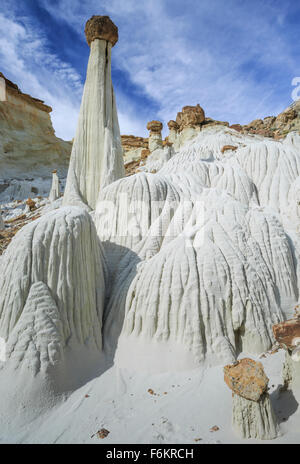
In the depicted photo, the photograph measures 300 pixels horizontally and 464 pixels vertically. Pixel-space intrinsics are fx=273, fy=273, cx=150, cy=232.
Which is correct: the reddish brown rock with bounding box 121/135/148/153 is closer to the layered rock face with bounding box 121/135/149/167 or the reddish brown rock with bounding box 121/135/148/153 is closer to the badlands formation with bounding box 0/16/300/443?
the layered rock face with bounding box 121/135/149/167

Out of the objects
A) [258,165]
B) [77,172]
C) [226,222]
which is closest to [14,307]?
[226,222]

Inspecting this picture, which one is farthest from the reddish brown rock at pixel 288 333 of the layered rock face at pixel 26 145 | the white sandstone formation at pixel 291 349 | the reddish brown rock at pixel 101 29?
the layered rock face at pixel 26 145

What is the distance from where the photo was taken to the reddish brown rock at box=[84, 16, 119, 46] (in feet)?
38.1

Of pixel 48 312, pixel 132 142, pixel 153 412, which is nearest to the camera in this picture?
pixel 153 412

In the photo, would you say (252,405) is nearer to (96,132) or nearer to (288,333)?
(288,333)

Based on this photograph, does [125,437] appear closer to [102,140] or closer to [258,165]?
[258,165]

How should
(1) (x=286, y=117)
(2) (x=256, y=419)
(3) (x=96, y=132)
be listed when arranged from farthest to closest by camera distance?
(1) (x=286, y=117)
(3) (x=96, y=132)
(2) (x=256, y=419)

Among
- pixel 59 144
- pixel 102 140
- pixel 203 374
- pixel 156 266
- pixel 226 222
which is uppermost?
pixel 59 144

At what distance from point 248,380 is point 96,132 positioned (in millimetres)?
10505

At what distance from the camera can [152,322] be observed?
4.37m

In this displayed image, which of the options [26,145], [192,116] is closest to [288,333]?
[192,116]

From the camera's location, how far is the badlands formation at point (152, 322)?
9.89 feet
